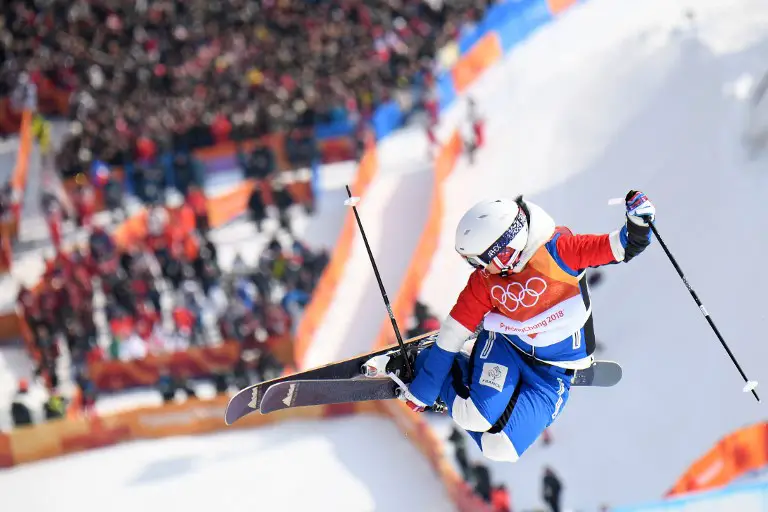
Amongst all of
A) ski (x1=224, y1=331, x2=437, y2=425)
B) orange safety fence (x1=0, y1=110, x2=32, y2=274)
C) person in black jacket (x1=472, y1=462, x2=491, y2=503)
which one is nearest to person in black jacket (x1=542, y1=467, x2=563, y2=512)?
person in black jacket (x1=472, y1=462, x2=491, y2=503)

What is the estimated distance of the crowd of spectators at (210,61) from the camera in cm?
1952

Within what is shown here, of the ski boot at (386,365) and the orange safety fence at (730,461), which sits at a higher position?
the ski boot at (386,365)

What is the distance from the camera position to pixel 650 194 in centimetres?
1491

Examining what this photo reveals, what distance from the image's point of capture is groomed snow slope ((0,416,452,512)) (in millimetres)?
12203

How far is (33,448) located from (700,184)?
9219 millimetres

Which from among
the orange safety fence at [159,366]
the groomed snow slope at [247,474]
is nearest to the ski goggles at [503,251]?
the groomed snow slope at [247,474]

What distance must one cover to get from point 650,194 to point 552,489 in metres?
5.83

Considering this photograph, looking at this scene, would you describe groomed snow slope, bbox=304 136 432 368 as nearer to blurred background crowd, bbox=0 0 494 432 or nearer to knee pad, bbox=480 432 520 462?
blurred background crowd, bbox=0 0 494 432

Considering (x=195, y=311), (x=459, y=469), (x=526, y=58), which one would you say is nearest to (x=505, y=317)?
(x=459, y=469)

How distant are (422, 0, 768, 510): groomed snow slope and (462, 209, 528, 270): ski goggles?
4.59 metres

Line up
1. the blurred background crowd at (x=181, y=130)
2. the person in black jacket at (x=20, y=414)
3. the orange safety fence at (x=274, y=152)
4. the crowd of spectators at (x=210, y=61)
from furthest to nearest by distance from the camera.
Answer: the crowd of spectators at (x=210, y=61), the orange safety fence at (x=274, y=152), the blurred background crowd at (x=181, y=130), the person in black jacket at (x=20, y=414)

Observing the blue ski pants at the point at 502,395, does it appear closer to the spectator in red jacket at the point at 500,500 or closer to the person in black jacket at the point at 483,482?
the spectator in red jacket at the point at 500,500

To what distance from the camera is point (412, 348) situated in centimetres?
789

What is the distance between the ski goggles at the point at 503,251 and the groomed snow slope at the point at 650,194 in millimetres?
4592
